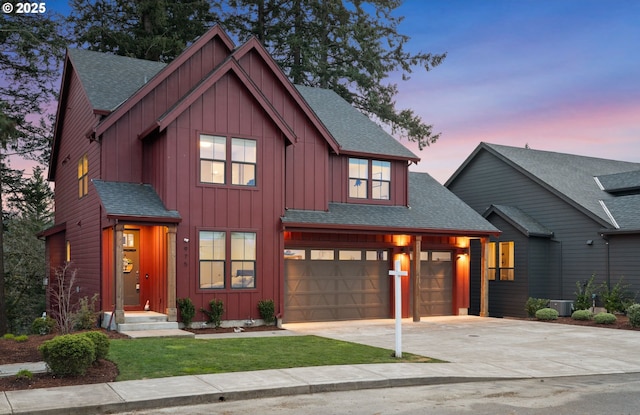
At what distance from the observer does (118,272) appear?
661 inches

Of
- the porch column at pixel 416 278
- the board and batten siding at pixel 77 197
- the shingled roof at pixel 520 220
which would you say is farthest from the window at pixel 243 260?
the shingled roof at pixel 520 220

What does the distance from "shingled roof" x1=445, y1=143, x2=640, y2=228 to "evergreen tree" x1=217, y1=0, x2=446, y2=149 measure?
25.1 feet

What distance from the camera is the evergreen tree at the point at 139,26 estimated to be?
3297 cm

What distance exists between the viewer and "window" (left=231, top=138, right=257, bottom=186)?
1903 centimetres

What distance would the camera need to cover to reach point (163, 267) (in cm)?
1805

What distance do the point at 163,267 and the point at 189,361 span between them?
6.64m

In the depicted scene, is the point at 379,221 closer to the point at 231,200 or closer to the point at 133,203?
the point at 231,200

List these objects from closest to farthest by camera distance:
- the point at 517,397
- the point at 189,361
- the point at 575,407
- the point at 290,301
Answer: the point at 575,407 → the point at 517,397 → the point at 189,361 → the point at 290,301

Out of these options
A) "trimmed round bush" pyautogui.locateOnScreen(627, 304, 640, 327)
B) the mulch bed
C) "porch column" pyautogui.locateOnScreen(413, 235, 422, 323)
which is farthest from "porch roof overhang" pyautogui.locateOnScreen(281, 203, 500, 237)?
the mulch bed

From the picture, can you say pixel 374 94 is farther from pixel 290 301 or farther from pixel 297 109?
pixel 290 301

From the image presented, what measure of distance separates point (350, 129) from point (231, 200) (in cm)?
690

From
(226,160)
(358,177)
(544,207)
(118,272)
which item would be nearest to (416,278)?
(358,177)

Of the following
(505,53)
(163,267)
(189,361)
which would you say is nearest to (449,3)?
(505,53)

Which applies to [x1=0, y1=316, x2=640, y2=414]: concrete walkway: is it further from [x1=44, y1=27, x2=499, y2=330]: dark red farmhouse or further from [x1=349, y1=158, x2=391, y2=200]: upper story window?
[x1=349, y1=158, x2=391, y2=200]: upper story window
